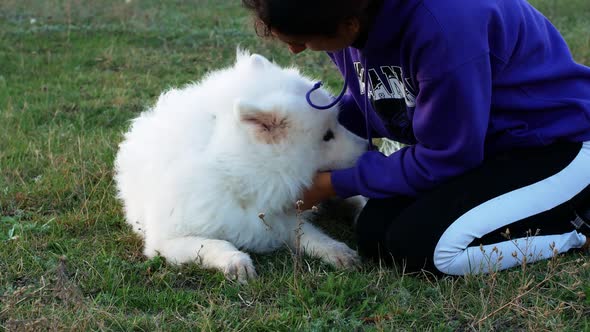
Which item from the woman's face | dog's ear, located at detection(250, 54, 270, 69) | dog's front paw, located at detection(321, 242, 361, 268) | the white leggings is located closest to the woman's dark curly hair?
the woman's face

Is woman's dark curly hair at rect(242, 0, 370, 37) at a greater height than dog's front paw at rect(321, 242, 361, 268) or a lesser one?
greater

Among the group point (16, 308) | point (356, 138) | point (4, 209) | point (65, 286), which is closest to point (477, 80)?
point (356, 138)

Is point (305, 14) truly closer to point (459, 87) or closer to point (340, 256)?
point (459, 87)

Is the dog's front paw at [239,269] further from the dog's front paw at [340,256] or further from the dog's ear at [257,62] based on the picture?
the dog's ear at [257,62]

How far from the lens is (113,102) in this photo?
598 centimetres

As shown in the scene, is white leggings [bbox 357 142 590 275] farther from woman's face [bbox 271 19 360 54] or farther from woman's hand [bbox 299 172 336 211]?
woman's face [bbox 271 19 360 54]

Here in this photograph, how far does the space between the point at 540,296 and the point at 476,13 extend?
1.15m

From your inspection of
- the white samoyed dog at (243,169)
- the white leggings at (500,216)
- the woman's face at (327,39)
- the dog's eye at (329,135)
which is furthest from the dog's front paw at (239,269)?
the woman's face at (327,39)

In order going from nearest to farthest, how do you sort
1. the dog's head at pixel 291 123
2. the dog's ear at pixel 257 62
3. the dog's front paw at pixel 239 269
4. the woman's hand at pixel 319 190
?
the dog's front paw at pixel 239 269
the dog's head at pixel 291 123
the woman's hand at pixel 319 190
the dog's ear at pixel 257 62

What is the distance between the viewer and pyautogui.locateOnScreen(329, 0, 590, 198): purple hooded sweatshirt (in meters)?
2.72

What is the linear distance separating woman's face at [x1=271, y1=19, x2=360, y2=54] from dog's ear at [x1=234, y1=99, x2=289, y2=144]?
0.34 m

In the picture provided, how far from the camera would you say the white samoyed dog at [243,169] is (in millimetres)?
3145

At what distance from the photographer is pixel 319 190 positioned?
3.31 m

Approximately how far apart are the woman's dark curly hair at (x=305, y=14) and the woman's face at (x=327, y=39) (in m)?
0.03
